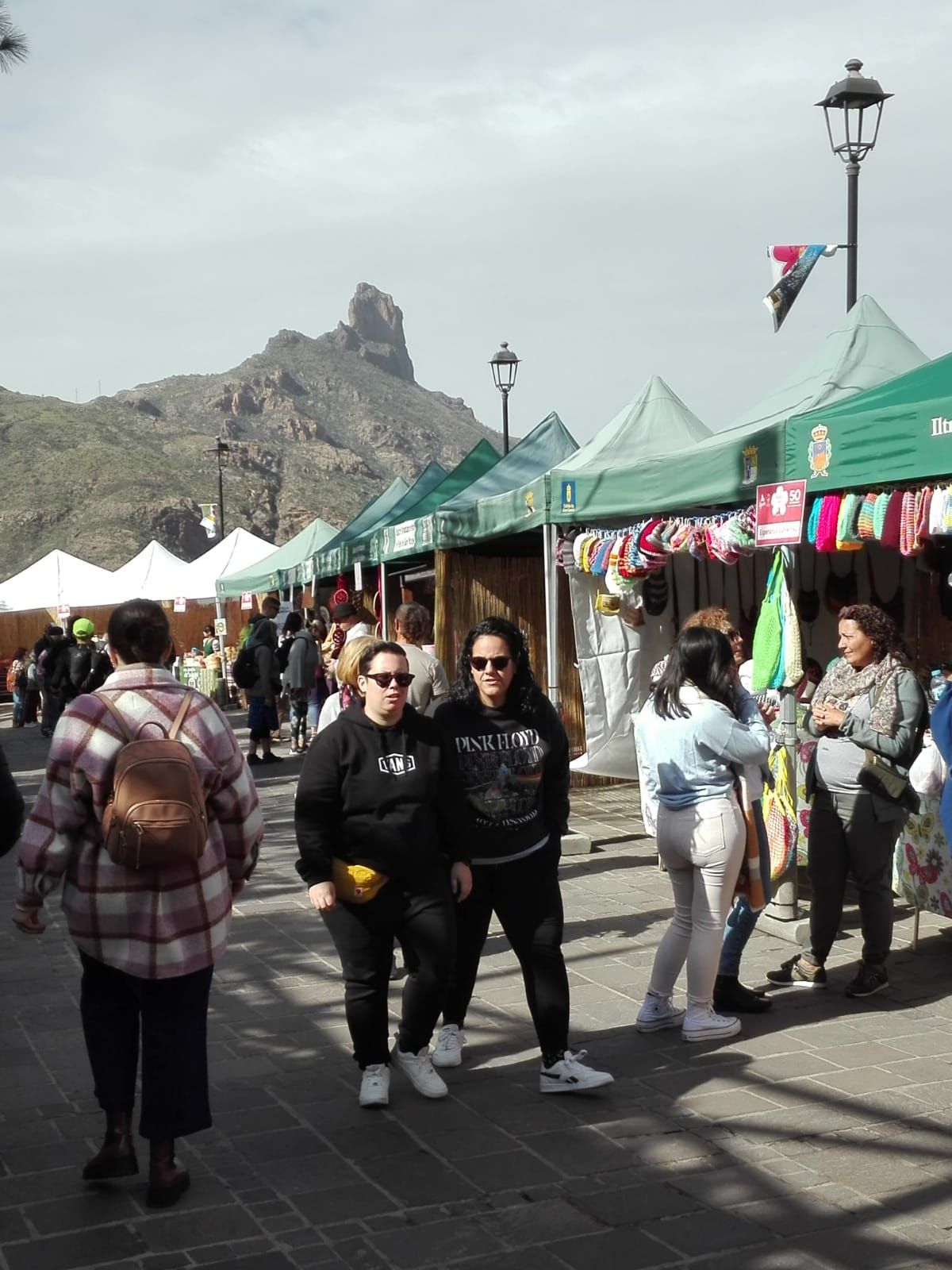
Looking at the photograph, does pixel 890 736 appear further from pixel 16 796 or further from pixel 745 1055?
pixel 16 796

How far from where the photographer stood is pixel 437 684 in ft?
24.4

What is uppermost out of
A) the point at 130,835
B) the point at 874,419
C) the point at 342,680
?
the point at 874,419

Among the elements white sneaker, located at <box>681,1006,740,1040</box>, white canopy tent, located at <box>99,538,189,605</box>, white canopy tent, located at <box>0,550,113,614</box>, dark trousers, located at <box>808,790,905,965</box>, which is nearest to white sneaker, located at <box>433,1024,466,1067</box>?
white sneaker, located at <box>681,1006,740,1040</box>

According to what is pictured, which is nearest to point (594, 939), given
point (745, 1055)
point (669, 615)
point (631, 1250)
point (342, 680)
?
point (745, 1055)

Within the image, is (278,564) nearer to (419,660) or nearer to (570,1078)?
(419,660)

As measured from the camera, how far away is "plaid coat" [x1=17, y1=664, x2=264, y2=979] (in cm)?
392

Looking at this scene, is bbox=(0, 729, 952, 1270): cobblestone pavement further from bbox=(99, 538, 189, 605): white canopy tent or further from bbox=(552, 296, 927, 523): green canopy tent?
bbox=(99, 538, 189, 605): white canopy tent

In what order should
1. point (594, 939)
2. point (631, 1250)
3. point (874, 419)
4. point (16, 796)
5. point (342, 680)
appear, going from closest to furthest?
point (631, 1250) → point (16, 796) → point (342, 680) → point (874, 419) → point (594, 939)

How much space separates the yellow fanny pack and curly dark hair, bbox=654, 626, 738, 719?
1.43 m

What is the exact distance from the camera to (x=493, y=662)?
4828mm

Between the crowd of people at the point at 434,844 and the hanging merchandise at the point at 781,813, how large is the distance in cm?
50

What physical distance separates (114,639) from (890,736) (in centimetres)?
319

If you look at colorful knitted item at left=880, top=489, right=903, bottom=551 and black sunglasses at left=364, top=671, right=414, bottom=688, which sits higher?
colorful knitted item at left=880, top=489, right=903, bottom=551

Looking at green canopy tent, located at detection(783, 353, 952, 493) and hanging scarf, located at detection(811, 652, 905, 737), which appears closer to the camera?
hanging scarf, located at detection(811, 652, 905, 737)
